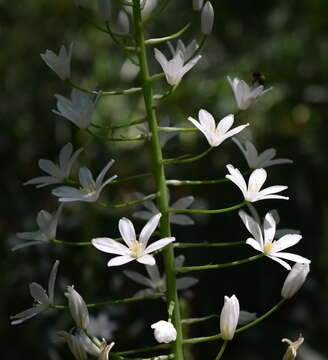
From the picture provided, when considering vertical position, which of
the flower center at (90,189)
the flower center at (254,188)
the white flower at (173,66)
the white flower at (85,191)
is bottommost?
the flower center at (254,188)

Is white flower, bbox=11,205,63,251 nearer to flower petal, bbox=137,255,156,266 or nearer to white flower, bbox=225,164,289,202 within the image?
flower petal, bbox=137,255,156,266

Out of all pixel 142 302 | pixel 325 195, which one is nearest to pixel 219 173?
pixel 325 195

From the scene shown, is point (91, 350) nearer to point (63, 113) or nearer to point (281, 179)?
point (63, 113)

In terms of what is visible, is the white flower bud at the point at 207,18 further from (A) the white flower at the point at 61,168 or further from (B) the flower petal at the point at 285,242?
(B) the flower petal at the point at 285,242

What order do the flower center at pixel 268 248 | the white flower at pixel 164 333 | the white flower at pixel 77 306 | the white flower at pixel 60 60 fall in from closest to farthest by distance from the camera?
the white flower at pixel 164 333 < the white flower at pixel 77 306 < the flower center at pixel 268 248 < the white flower at pixel 60 60

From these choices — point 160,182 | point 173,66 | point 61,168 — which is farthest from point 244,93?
point 61,168

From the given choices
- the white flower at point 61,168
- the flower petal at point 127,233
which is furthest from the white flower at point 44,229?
the flower petal at point 127,233

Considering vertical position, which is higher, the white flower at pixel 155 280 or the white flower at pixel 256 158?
the white flower at pixel 256 158

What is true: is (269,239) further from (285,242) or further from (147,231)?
(147,231)
